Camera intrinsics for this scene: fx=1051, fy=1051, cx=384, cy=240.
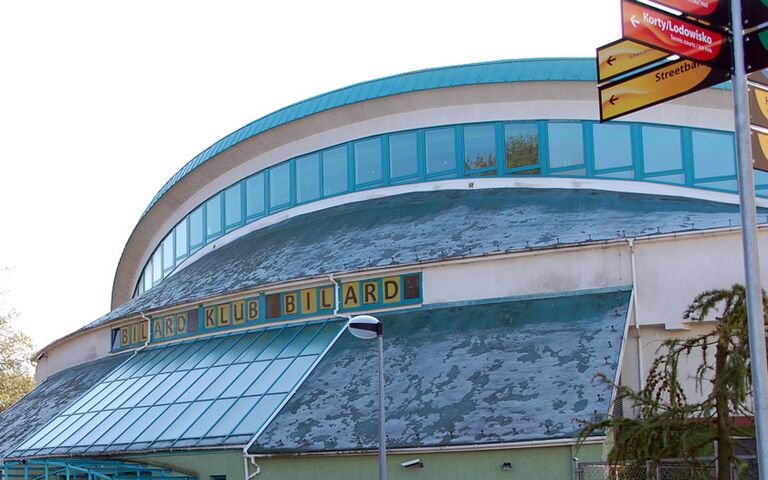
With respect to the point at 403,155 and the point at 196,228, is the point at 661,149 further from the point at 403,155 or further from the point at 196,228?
the point at 196,228

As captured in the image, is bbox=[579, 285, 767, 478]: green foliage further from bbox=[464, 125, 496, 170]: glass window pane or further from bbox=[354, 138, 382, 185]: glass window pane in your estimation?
bbox=[354, 138, 382, 185]: glass window pane

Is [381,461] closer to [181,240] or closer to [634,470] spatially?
[634,470]

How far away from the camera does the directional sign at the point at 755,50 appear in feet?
36.9

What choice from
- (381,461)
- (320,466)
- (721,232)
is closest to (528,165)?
(721,232)

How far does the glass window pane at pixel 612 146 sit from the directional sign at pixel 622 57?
14693mm

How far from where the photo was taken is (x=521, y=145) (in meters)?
28.1

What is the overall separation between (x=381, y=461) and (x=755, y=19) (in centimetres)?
787

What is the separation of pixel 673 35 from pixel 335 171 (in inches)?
798

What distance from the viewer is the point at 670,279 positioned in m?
20.5

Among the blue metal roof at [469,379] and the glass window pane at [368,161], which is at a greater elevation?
the glass window pane at [368,161]

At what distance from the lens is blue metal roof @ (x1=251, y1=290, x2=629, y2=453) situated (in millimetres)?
18281

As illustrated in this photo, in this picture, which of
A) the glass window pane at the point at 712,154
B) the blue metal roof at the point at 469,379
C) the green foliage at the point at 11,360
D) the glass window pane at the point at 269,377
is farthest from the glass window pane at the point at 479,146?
the green foliage at the point at 11,360

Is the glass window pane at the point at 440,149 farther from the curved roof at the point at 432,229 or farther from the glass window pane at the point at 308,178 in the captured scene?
the glass window pane at the point at 308,178

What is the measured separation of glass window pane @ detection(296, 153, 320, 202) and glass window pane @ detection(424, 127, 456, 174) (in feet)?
12.4
